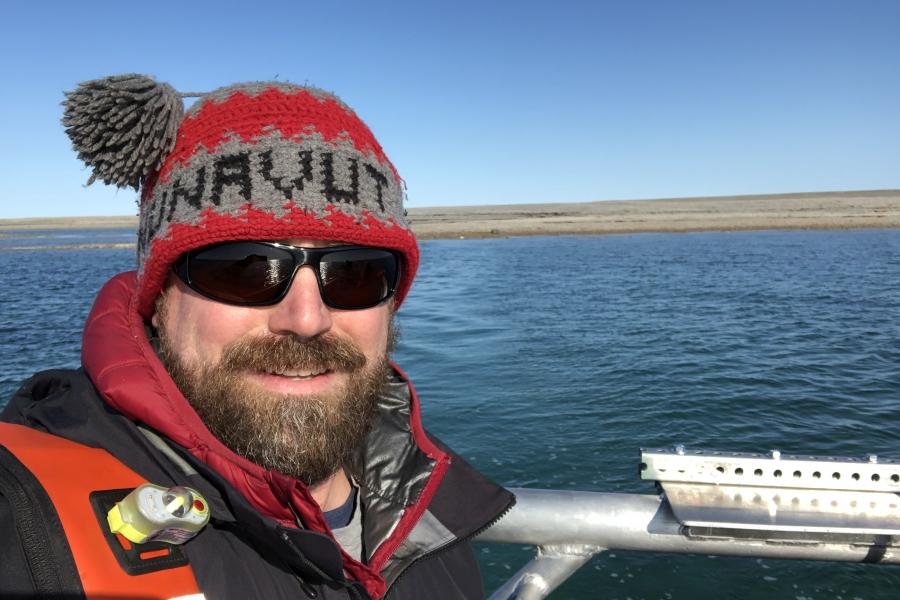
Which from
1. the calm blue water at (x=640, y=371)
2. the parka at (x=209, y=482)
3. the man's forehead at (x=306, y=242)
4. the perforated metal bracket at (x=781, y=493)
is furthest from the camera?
the calm blue water at (x=640, y=371)

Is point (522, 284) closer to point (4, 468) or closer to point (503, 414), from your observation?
point (503, 414)

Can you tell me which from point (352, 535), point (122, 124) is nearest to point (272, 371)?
point (352, 535)

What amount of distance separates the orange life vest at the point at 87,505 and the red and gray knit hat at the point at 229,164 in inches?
23.8

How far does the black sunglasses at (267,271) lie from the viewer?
163 cm

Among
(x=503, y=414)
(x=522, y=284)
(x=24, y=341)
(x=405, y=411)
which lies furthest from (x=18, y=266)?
(x=405, y=411)

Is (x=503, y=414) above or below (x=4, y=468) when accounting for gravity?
below

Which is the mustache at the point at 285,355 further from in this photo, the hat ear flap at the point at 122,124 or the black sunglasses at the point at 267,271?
the hat ear flap at the point at 122,124

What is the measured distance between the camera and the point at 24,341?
14.7m

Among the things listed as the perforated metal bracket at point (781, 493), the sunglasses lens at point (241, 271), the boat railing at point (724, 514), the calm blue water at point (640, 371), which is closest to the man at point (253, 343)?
the sunglasses lens at point (241, 271)

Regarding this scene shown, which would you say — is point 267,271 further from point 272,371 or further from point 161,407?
point 161,407

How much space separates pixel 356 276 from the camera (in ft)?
5.81

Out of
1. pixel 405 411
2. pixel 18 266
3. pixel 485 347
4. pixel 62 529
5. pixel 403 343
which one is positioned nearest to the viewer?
pixel 62 529

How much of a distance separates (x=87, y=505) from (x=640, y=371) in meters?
11.5

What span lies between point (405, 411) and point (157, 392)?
0.99 metres
